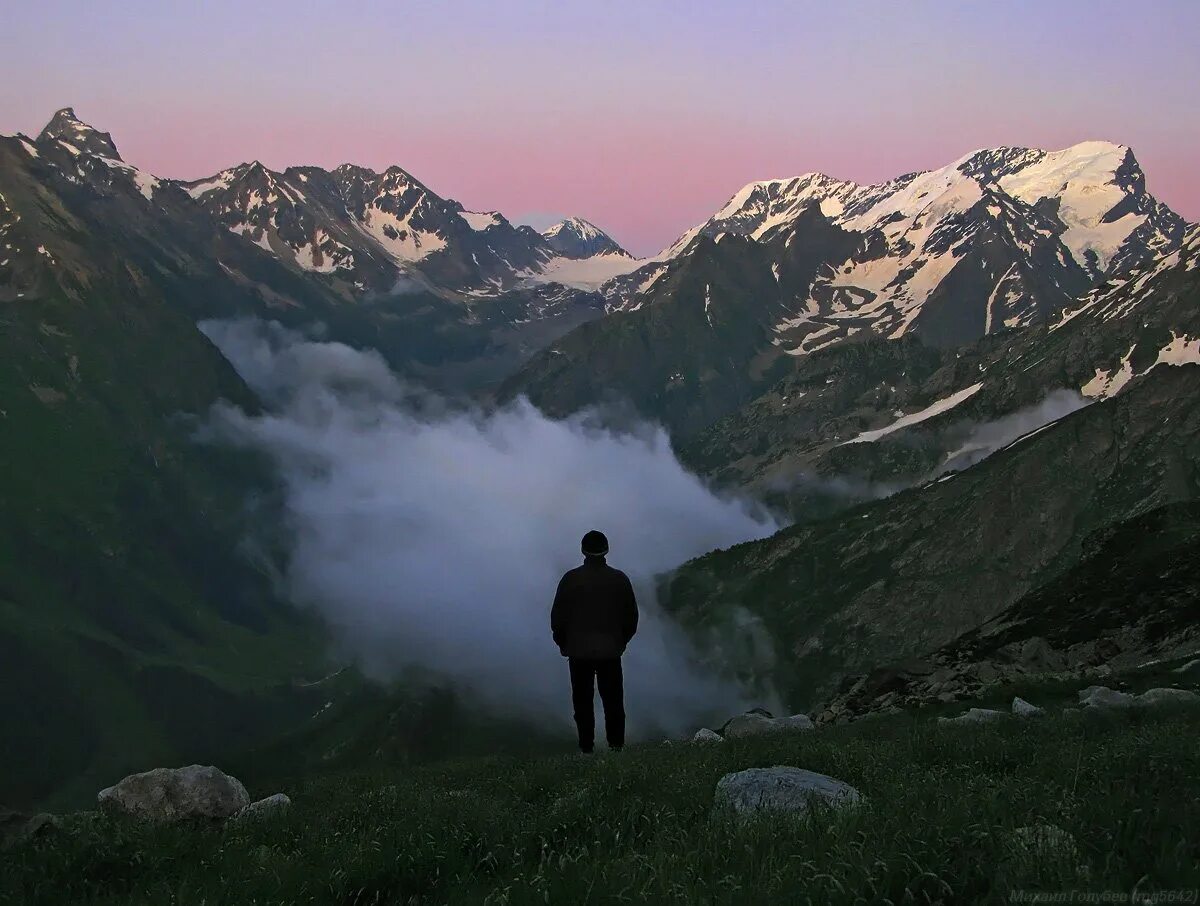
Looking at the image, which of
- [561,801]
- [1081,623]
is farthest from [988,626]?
[561,801]

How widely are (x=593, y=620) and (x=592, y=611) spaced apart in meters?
0.16

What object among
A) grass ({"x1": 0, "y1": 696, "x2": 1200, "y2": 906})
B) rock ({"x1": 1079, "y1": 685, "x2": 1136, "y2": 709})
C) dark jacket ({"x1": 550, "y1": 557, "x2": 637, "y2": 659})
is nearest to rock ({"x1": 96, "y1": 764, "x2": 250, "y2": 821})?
grass ({"x1": 0, "y1": 696, "x2": 1200, "y2": 906})

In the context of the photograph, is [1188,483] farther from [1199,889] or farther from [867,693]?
[1199,889]

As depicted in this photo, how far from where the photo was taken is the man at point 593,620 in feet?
54.7

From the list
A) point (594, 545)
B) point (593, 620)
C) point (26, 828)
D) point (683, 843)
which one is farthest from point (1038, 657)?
point (683, 843)

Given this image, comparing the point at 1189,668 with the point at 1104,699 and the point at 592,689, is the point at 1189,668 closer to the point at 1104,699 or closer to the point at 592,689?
the point at 1104,699

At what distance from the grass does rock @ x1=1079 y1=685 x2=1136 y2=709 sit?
1246 centimetres

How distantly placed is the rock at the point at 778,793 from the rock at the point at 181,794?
31.7ft

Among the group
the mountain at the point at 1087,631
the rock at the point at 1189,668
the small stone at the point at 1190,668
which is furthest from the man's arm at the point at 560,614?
the small stone at the point at 1190,668

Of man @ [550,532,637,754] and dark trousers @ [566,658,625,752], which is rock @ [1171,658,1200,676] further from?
man @ [550,532,637,754]

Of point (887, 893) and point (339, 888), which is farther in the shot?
point (339, 888)

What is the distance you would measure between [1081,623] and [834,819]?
61314 millimetres

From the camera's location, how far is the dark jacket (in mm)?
16672

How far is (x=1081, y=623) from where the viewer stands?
60.2 meters
